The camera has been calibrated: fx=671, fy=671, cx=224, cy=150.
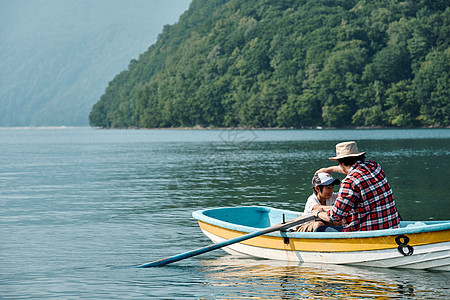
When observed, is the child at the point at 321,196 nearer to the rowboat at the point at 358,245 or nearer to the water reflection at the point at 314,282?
the rowboat at the point at 358,245

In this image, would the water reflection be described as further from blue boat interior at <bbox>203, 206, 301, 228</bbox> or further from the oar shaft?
blue boat interior at <bbox>203, 206, 301, 228</bbox>

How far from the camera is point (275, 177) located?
117 ft

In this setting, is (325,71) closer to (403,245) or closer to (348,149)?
(403,245)

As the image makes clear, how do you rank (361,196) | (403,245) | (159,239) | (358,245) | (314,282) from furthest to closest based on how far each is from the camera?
(159,239), (358,245), (314,282), (403,245), (361,196)

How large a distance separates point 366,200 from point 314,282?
6.16 ft

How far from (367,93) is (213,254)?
125 metres

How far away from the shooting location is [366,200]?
12297 mm

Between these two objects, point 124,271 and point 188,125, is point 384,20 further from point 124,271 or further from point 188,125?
point 124,271

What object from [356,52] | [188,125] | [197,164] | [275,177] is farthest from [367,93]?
[275,177]

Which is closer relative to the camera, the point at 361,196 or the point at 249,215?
the point at 361,196

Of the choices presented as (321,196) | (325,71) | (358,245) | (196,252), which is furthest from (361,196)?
(325,71)

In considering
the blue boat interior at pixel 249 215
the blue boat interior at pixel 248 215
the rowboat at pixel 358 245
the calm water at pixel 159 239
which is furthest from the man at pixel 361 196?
the blue boat interior at pixel 249 215

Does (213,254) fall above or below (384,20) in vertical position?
below

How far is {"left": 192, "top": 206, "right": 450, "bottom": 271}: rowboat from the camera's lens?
12234 millimetres
